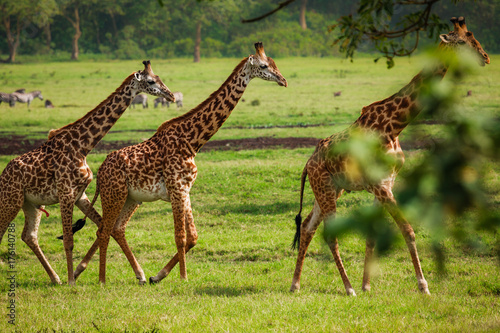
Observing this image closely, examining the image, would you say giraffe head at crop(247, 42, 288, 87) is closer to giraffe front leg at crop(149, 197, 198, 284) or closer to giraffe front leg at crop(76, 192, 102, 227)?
giraffe front leg at crop(149, 197, 198, 284)

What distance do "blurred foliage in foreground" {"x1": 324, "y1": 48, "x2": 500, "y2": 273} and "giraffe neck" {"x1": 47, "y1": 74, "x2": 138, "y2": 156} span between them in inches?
244

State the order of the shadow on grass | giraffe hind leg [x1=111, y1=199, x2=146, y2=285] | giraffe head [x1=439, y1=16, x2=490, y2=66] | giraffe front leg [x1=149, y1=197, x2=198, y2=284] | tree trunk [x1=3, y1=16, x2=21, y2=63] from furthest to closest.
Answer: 1. tree trunk [x1=3, y1=16, x2=21, y2=63]
2. giraffe hind leg [x1=111, y1=199, x2=146, y2=285]
3. giraffe front leg [x1=149, y1=197, x2=198, y2=284]
4. the shadow on grass
5. giraffe head [x1=439, y1=16, x2=490, y2=66]

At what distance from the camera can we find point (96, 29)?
2552 inches

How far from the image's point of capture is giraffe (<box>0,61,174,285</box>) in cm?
727

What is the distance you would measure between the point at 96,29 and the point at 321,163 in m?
61.9

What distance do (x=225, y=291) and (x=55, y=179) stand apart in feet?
7.61

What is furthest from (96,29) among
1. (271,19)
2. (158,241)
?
(158,241)

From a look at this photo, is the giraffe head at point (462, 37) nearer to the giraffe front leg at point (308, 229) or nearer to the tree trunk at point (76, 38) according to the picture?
the giraffe front leg at point (308, 229)

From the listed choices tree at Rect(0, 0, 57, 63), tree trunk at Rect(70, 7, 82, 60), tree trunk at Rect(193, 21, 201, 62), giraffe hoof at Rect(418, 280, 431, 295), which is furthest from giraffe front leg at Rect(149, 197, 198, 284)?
tree trunk at Rect(70, 7, 82, 60)

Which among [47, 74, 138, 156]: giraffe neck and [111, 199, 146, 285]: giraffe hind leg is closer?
[111, 199, 146, 285]: giraffe hind leg

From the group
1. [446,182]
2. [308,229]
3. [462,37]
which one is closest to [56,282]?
[308,229]

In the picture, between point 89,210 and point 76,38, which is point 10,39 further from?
point 89,210

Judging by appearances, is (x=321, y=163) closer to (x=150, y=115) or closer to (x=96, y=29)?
(x=150, y=115)

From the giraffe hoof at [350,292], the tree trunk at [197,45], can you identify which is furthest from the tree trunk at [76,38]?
the giraffe hoof at [350,292]
